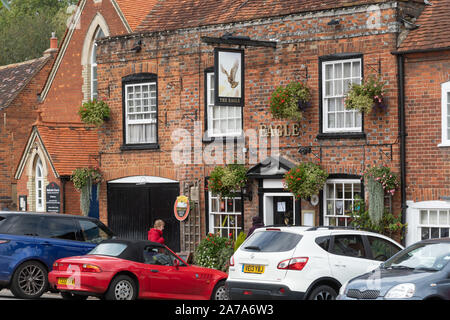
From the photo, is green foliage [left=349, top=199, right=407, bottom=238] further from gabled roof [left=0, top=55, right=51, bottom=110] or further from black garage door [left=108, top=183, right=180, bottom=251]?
gabled roof [left=0, top=55, right=51, bottom=110]

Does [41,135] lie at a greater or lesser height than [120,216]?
greater

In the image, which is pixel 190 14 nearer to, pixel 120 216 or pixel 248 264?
pixel 120 216

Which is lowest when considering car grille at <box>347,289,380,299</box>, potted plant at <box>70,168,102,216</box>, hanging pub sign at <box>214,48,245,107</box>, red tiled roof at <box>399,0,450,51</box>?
car grille at <box>347,289,380,299</box>

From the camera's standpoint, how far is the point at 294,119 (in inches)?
870

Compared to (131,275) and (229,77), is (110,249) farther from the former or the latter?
(229,77)

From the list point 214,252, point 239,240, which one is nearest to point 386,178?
point 239,240

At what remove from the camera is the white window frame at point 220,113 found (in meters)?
23.6

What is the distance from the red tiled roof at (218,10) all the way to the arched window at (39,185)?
6547 millimetres

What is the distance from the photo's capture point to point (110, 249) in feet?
54.5

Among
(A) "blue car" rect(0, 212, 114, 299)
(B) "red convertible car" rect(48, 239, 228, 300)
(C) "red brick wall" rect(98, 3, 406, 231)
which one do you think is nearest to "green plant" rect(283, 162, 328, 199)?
(C) "red brick wall" rect(98, 3, 406, 231)

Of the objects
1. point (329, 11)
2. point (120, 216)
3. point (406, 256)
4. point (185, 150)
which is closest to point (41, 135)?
point (120, 216)

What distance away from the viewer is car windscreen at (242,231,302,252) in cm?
1465

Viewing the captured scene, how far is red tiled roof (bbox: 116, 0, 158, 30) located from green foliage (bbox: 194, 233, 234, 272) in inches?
484

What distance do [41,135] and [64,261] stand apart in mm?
13556
